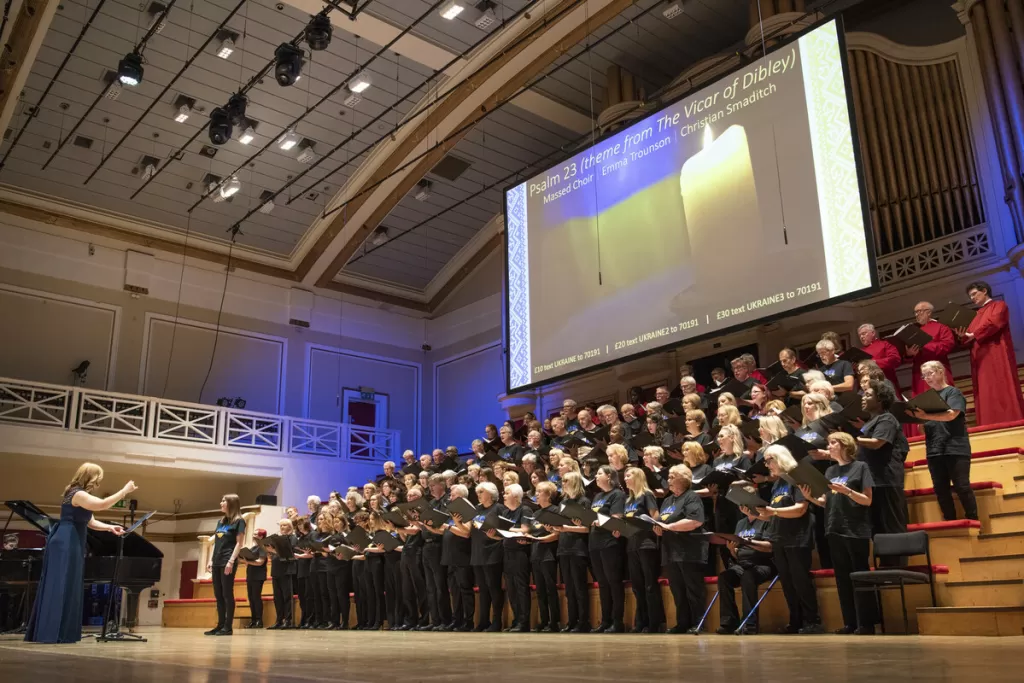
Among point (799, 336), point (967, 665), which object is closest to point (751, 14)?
point (799, 336)

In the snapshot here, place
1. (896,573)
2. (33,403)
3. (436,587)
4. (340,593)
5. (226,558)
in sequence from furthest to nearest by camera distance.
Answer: (33,403)
(340,593)
(226,558)
(436,587)
(896,573)

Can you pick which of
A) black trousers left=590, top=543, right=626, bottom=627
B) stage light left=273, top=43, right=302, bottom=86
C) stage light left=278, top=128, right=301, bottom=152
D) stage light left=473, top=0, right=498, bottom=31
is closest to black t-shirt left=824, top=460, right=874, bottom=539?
black trousers left=590, top=543, right=626, bottom=627

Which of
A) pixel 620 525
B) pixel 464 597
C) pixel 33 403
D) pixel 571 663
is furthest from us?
pixel 33 403

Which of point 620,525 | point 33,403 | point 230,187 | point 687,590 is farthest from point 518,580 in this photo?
point 230,187

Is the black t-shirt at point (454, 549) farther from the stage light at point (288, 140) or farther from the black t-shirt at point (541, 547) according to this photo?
the stage light at point (288, 140)

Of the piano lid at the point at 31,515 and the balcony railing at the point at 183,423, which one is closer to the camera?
the piano lid at the point at 31,515

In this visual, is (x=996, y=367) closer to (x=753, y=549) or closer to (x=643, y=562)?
(x=753, y=549)

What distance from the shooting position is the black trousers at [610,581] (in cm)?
627

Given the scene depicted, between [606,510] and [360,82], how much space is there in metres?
8.02

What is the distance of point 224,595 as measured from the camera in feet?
26.4

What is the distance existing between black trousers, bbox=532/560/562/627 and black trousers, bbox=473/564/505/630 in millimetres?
512

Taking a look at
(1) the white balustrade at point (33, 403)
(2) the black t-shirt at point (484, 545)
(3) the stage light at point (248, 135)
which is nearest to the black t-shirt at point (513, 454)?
(2) the black t-shirt at point (484, 545)

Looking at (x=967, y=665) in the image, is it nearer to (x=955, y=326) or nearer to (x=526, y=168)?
(x=955, y=326)

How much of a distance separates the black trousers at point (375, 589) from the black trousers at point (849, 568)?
186 inches
